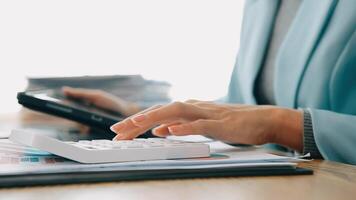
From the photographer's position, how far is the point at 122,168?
0.54 m

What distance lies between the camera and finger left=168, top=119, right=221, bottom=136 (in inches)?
29.5

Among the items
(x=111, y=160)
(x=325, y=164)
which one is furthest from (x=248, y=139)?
(x=111, y=160)

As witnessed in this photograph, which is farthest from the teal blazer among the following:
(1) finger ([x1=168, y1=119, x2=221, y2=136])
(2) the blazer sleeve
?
(1) finger ([x1=168, y1=119, x2=221, y2=136])

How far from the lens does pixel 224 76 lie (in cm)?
220

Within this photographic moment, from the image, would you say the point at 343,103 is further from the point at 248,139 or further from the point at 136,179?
the point at 136,179

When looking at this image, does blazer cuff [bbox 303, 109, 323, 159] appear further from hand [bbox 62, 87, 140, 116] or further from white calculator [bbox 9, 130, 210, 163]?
hand [bbox 62, 87, 140, 116]

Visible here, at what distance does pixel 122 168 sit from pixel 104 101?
2.83ft

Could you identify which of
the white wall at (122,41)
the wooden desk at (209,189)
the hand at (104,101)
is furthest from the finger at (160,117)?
the white wall at (122,41)

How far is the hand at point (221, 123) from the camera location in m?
0.76

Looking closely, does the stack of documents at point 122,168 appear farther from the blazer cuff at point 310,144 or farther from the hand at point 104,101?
the hand at point 104,101

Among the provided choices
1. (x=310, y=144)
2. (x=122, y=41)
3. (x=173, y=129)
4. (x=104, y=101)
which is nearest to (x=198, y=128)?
(x=173, y=129)

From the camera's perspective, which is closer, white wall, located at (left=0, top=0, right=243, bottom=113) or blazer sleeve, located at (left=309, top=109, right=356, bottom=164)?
blazer sleeve, located at (left=309, top=109, right=356, bottom=164)

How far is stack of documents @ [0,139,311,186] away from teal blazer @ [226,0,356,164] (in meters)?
0.20

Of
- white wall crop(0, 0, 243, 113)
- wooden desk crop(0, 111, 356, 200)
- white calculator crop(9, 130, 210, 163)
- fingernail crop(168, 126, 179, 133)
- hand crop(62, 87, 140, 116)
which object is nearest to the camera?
wooden desk crop(0, 111, 356, 200)
